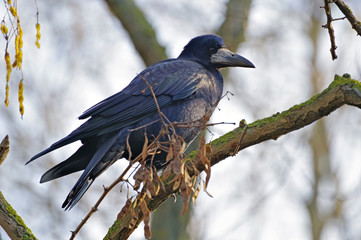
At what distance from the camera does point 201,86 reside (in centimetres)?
569

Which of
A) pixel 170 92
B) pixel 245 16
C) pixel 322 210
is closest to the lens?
pixel 170 92

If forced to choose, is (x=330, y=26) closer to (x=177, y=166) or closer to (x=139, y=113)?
(x=177, y=166)

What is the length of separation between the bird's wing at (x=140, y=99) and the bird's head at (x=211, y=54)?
31cm

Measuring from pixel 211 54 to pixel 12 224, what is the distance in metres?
2.83

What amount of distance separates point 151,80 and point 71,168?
1.04 m

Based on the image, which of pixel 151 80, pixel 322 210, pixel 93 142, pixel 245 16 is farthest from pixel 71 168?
pixel 322 210

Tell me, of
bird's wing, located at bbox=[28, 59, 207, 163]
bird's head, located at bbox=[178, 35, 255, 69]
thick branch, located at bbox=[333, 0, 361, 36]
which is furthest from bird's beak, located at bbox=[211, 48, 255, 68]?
thick branch, located at bbox=[333, 0, 361, 36]

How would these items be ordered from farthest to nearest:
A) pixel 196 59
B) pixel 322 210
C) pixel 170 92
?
pixel 322 210 < pixel 196 59 < pixel 170 92

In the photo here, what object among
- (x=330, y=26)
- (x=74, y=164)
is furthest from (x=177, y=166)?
(x=74, y=164)

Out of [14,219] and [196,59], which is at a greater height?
[196,59]

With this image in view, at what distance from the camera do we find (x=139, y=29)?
911 centimetres

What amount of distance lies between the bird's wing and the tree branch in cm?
98

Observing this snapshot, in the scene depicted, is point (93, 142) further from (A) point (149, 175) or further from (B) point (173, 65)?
(A) point (149, 175)

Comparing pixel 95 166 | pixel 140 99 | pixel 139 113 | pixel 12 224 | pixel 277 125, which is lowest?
pixel 12 224
